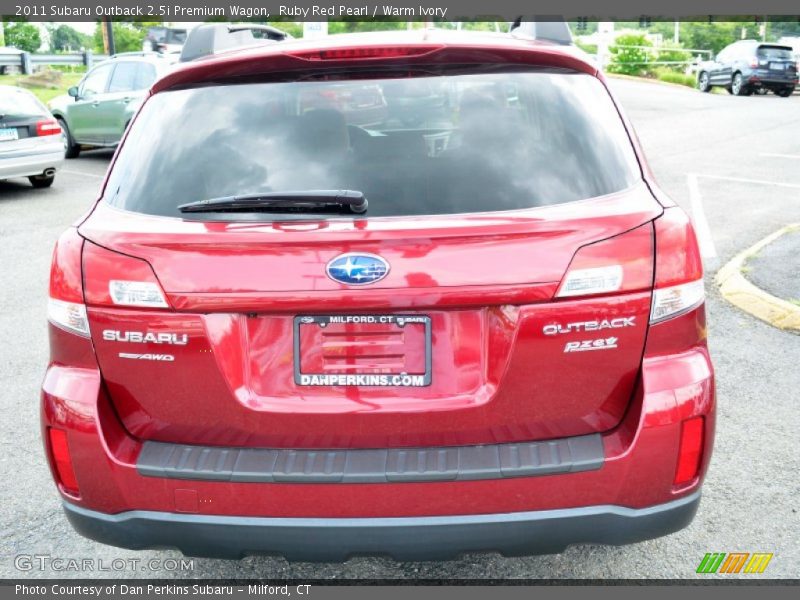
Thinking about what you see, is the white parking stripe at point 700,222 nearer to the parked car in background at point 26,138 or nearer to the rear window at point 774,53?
the parked car in background at point 26,138

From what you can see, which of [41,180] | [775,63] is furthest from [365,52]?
[775,63]

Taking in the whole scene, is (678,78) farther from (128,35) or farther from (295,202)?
(128,35)

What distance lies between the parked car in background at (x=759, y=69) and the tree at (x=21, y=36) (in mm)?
48840

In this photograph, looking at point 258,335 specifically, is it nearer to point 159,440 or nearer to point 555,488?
point 159,440

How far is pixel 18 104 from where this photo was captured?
13.5 metres

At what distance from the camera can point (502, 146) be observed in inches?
112

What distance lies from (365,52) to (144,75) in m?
14.4

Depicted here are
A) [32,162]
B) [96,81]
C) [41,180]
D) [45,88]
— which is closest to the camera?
[32,162]

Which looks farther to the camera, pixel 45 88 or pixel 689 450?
pixel 45 88

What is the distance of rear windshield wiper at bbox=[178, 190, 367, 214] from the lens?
267 cm

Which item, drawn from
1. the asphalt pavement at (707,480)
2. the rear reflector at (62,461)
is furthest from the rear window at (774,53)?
the rear reflector at (62,461)

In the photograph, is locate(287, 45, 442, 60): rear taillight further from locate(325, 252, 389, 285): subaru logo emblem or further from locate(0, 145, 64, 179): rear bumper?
locate(0, 145, 64, 179): rear bumper

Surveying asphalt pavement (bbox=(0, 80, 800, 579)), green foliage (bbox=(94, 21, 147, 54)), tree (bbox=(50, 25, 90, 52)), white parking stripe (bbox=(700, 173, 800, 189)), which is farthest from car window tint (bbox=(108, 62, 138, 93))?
tree (bbox=(50, 25, 90, 52))

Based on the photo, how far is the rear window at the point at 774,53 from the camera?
105ft
